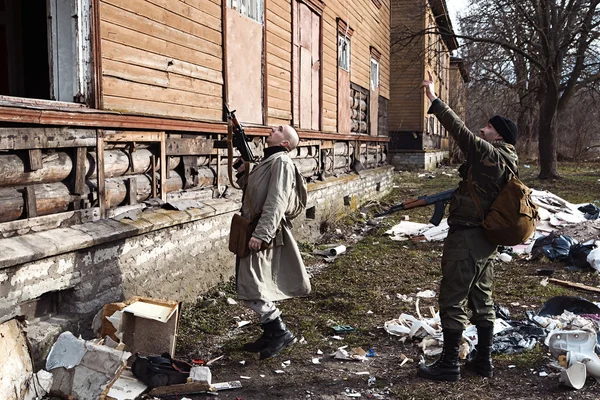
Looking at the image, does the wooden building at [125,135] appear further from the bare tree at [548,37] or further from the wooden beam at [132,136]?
the bare tree at [548,37]

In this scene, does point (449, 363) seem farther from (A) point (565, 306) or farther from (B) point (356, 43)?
(B) point (356, 43)

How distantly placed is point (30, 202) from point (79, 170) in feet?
1.94

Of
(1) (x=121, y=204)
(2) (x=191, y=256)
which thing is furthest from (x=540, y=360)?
(1) (x=121, y=204)

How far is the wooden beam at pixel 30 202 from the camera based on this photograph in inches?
164

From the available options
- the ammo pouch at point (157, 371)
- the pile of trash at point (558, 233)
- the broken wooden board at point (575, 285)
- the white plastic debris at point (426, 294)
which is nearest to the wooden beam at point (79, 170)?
the ammo pouch at point (157, 371)

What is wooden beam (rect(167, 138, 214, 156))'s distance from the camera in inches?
242

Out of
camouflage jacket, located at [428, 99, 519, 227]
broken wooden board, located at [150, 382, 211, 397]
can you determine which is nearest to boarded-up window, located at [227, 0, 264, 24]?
camouflage jacket, located at [428, 99, 519, 227]

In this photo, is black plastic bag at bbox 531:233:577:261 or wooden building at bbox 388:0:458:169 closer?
black plastic bag at bbox 531:233:577:261

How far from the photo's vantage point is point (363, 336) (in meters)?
5.51

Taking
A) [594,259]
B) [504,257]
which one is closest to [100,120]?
[504,257]

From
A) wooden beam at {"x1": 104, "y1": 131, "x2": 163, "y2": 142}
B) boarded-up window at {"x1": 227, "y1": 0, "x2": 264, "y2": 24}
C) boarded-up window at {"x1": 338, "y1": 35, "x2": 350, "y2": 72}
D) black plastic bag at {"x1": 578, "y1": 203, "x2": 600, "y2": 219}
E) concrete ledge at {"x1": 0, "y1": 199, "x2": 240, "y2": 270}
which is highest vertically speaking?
boarded-up window at {"x1": 338, "y1": 35, "x2": 350, "y2": 72}

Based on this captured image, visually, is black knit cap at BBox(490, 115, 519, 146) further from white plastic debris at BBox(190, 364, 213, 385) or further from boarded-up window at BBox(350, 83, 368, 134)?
boarded-up window at BBox(350, 83, 368, 134)

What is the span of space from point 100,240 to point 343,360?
91.1 inches

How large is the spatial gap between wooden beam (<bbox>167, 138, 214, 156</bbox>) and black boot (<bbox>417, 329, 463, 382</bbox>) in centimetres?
347
